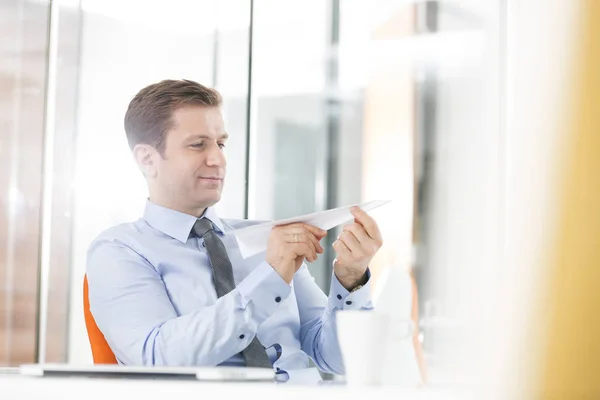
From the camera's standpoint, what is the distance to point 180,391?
748 mm

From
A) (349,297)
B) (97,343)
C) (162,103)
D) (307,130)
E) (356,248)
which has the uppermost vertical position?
(307,130)

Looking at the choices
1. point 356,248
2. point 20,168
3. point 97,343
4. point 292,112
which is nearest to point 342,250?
point 356,248

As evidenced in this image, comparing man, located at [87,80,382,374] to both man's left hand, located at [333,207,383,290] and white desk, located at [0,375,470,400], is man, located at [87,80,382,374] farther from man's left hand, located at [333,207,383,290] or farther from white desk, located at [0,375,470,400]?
white desk, located at [0,375,470,400]

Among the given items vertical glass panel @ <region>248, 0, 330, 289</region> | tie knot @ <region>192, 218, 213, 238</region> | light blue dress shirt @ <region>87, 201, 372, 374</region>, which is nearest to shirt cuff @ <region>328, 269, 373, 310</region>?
light blue dress shirt @ <region>87, 201, 372, 374</region>

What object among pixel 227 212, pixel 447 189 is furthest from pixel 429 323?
pixel 227 212

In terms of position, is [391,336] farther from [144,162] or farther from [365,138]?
[365,138]

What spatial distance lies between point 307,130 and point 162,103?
2999 millimetres

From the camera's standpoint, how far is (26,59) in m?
3.03

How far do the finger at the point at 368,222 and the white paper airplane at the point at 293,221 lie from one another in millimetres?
11

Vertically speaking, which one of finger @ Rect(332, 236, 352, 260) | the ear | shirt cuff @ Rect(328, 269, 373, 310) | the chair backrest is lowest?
the chair backrest

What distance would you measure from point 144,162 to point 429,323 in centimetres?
287

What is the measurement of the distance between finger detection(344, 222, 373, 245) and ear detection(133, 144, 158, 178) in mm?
579

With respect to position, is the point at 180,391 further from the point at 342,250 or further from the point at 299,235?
the point at 342,250

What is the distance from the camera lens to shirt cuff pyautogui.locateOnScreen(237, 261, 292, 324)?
1453mm
